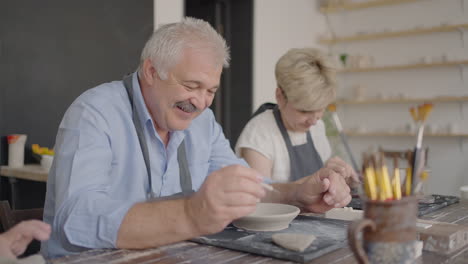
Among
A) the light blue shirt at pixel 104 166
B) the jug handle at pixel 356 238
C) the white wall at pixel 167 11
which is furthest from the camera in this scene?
the white wall at pixel 167 11

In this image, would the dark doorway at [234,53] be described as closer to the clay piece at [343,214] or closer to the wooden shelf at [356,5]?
the wooden shelf at [356,5]

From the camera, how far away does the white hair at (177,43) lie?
59.3 inches

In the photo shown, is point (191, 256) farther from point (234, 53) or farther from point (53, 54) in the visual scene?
point (234, 53)

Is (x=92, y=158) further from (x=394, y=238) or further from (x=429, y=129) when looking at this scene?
(x=429, y=129)

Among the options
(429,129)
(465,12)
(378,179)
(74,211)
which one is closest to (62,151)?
(74,211)

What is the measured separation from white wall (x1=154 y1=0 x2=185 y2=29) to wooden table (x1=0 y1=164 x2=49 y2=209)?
162cm

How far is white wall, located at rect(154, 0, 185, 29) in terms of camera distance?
4.04m

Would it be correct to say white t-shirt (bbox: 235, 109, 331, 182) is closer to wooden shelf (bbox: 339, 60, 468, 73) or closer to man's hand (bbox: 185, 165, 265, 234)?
man's hand (bbox: 185, 165, 265, 234)

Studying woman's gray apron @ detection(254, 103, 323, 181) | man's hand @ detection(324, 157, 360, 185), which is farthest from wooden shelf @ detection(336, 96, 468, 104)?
man's hand @ detection(324, 157, 360, 185)

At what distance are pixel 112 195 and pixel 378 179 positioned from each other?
96 cm

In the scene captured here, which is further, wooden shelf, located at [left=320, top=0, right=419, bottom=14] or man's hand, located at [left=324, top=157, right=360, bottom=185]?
wooden shelf, located at [left=320, top=0, right=419, bottom=14]

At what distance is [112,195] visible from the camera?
1557 mm

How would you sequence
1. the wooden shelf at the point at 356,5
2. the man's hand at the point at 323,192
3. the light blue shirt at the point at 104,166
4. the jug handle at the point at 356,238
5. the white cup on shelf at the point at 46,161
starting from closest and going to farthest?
the jug handle at the point at 356,238 < the light blue shirt at the point at 104,166 < the man's hand at the point at 323,192 < the white cup on shelf at the point at 46,161 < the wooden shelf at the point at 356,5

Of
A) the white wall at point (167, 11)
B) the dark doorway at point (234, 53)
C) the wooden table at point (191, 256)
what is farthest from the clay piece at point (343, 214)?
the dark doorway at point (234, 53)
